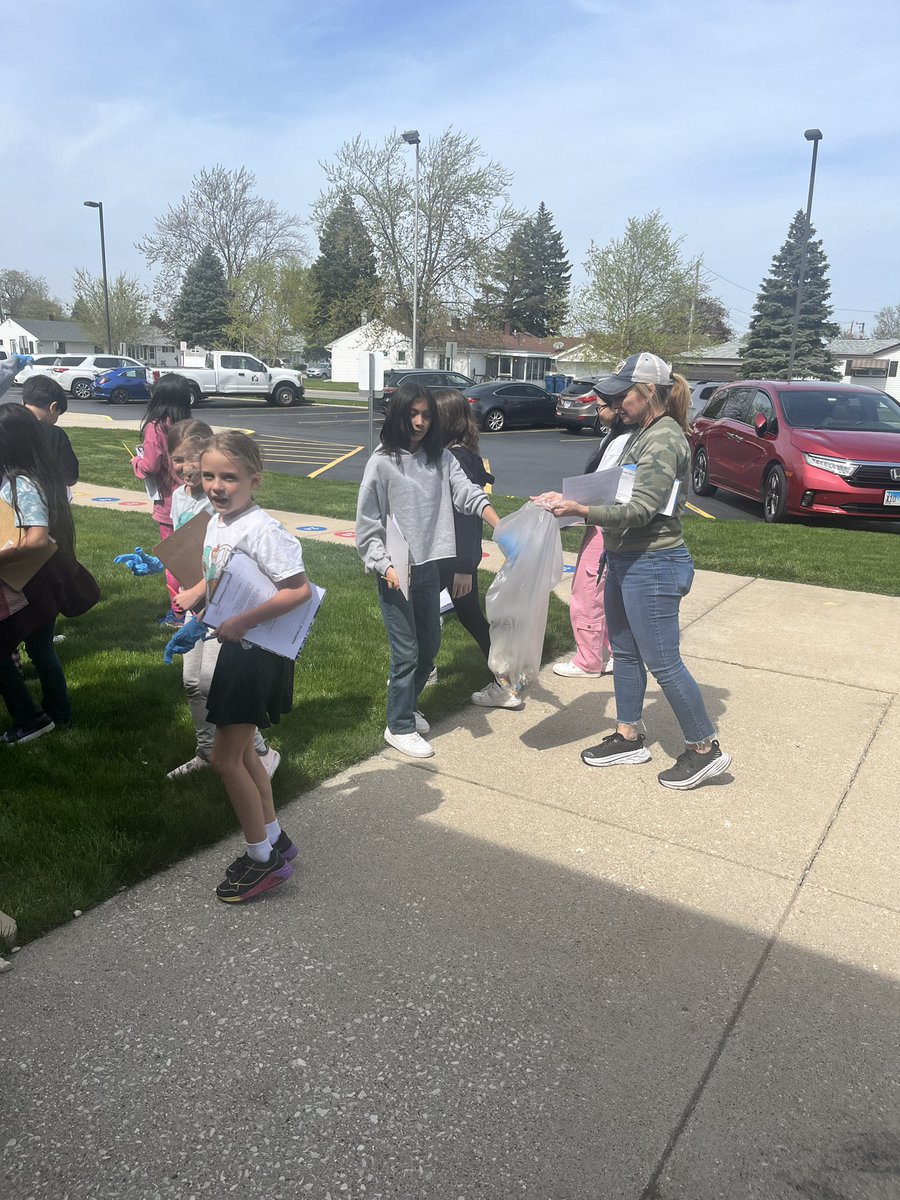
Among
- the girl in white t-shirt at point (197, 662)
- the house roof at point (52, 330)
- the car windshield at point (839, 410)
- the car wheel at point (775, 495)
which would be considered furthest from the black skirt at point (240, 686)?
the house roof at point (52, 330)

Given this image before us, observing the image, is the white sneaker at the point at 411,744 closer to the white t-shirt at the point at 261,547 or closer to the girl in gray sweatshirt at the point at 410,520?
the girl in gray sweatshirt at the point at 410,520

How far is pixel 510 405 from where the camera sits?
26188 mm

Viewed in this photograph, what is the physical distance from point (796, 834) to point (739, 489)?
28.9ft

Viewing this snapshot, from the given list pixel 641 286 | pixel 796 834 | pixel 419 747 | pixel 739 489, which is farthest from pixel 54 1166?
pixel 641 286

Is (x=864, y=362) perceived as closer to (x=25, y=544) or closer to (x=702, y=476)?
(x=702, y=476)

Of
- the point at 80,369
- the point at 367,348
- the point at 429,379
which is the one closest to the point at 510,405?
the point at 429,379

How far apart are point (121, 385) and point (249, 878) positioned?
1281 inches

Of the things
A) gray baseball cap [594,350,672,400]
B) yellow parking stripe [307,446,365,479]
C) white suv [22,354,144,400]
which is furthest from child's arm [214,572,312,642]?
white suv [22,354,144,400]

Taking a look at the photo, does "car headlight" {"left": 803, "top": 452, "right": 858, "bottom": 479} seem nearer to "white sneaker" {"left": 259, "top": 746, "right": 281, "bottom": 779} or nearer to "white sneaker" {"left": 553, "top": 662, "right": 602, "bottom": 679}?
"white sneaker" {"left": 553, "top": 662, "right": 602, "bottom": 679}

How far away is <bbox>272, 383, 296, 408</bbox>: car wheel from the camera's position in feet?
107

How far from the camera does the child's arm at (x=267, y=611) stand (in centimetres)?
270

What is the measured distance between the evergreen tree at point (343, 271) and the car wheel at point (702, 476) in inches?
1240

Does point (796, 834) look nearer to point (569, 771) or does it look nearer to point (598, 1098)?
point (569, 771)

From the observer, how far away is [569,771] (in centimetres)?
402
